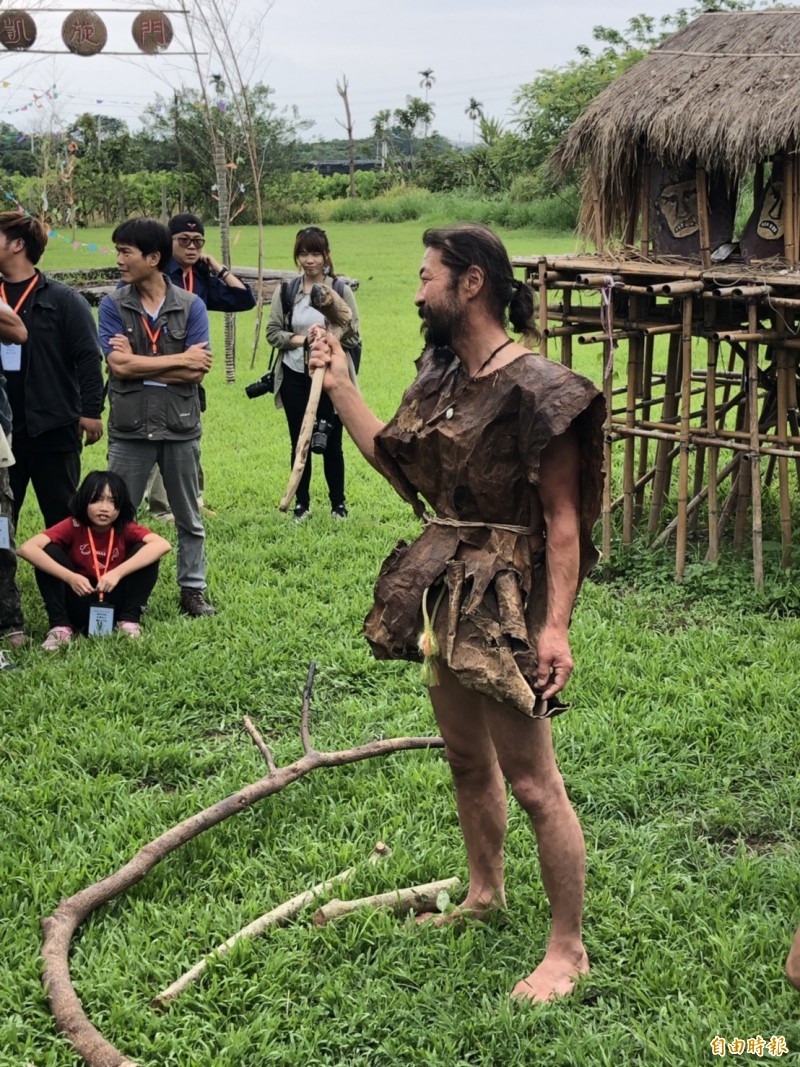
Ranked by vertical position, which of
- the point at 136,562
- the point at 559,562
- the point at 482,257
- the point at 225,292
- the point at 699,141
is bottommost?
the point at 136,562

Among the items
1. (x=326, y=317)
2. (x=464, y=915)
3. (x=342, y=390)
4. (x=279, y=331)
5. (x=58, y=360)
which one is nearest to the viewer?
(x=342, y=390)

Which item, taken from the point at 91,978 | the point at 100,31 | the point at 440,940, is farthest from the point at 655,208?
the point at 100,31

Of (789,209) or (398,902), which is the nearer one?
(398,902)

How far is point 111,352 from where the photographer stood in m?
5.80

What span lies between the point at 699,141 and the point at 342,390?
421 cm

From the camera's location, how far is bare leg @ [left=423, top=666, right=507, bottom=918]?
10.1 feet

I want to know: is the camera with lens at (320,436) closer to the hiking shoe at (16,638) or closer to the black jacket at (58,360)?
the black jacket at (58,360)

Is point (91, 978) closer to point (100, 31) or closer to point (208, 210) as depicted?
point (100, 31)

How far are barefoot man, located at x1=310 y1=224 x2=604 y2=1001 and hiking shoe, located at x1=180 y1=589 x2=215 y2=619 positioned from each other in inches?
116

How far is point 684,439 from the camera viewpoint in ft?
20.6

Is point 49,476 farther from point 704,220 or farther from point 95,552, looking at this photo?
point 704,220

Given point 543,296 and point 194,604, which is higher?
point 543,296

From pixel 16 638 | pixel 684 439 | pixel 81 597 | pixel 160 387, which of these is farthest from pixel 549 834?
pixel 684 439

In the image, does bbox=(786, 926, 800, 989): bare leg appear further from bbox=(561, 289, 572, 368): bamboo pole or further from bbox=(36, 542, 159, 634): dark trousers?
bbox=(561, 289, 572, 368): bamboo pole
